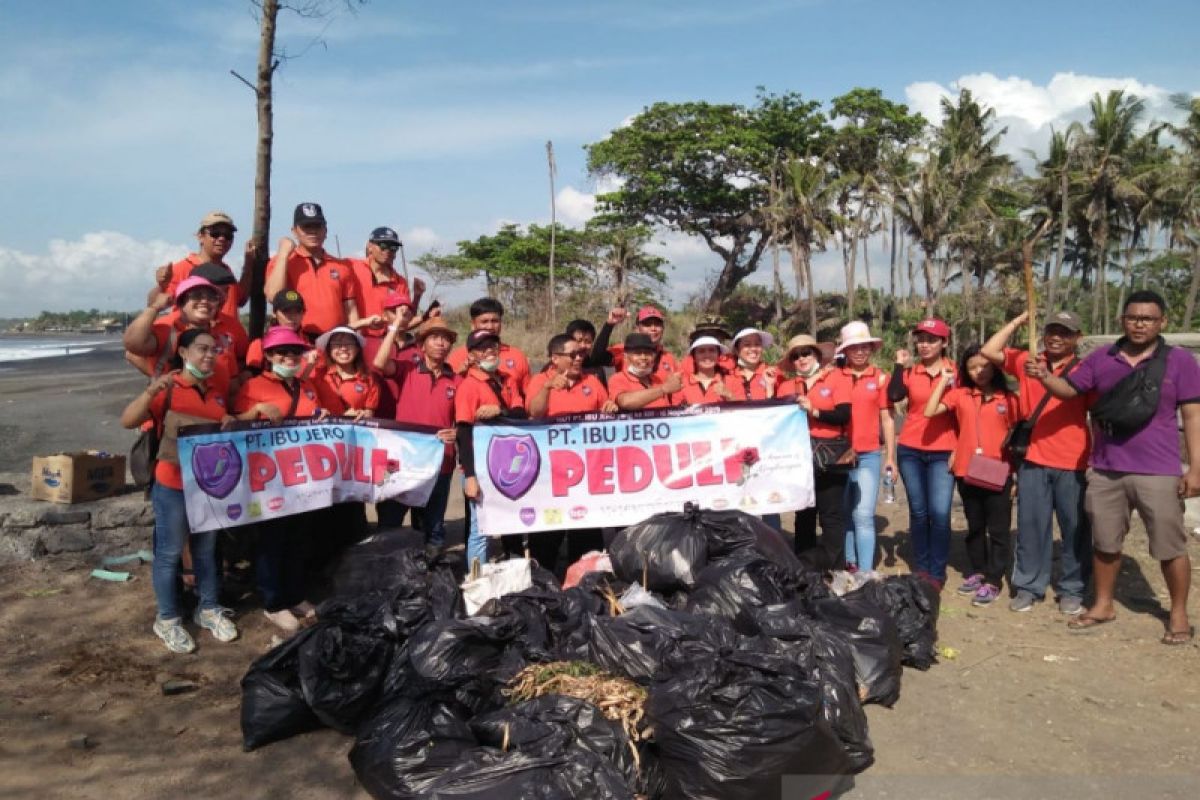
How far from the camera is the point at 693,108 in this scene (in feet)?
110

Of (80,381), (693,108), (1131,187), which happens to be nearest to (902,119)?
(693,108)

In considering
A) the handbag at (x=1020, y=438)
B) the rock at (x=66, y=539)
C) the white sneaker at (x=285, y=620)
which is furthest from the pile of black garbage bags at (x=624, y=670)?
the rock at (x=66, y=539)

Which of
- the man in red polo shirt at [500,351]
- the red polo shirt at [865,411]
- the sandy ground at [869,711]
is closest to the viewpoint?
the sandy ground at [869,711]

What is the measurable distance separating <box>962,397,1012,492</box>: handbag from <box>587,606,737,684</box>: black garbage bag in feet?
8.16

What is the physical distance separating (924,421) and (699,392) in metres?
1.51

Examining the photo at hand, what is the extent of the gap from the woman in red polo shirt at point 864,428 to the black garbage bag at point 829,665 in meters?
1.73

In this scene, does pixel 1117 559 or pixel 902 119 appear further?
pixel 902 119

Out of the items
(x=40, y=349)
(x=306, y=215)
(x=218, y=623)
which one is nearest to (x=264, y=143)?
(x=306, y=215)

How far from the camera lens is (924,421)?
5.81 metres

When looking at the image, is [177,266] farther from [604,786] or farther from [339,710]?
[604,786]

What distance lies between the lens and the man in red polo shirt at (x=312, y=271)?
604 cm

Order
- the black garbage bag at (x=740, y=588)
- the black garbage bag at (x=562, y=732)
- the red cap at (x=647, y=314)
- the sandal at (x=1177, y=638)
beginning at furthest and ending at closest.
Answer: the red cap at (x=647, y=314), the sandal at (x=1177, y=638), the black garbage bag at (x=740, y=588), the black garbage bag at (x=562, y=732)

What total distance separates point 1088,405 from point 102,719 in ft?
18.5

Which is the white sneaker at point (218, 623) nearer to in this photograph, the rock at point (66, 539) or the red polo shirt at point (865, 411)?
the rock at point (66, 539)
